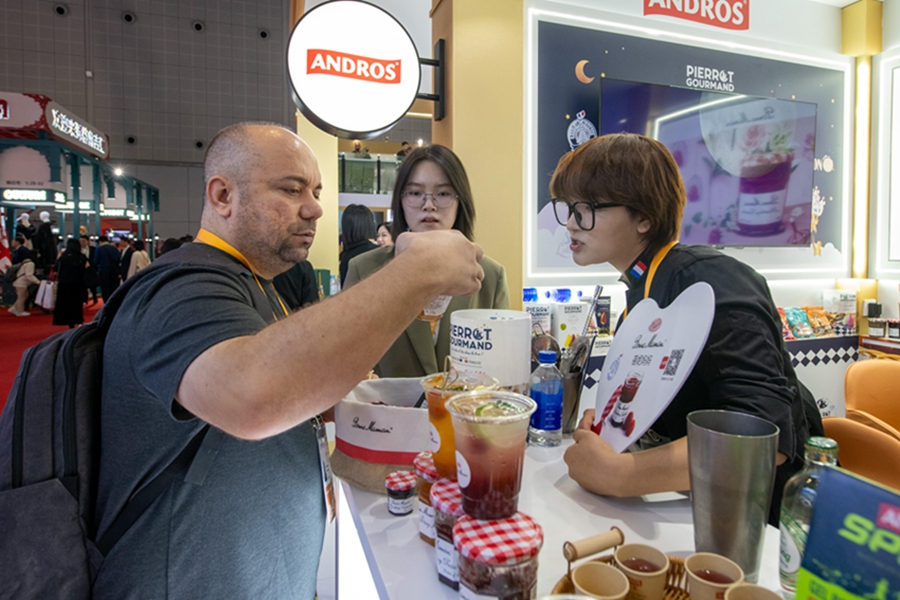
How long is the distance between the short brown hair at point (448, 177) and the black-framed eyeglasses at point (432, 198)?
4cm

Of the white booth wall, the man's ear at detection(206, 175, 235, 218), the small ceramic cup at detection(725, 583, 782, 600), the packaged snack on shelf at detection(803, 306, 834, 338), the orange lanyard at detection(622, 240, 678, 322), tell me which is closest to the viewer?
the small ceramic cup at detection(725, 583, 782, 600)

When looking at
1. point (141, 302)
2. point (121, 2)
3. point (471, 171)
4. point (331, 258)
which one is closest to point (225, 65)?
point (121, 2)

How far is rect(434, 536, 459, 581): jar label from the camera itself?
836mm

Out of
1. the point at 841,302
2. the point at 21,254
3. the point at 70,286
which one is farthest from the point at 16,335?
the point at 841,302

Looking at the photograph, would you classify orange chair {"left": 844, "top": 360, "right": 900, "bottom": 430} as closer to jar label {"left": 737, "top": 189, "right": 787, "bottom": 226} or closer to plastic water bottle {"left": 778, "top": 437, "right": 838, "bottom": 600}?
jar label {"left": 737, "top": 189, "right": 787, "bottom": 226}

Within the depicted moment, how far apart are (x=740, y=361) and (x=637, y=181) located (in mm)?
598

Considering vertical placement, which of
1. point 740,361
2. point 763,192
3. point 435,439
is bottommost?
point 435,439

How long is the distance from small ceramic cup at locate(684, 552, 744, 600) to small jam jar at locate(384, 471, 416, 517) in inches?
22.5

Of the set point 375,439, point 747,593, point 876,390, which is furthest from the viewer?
point 876,390

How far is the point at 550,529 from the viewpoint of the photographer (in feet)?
3.43

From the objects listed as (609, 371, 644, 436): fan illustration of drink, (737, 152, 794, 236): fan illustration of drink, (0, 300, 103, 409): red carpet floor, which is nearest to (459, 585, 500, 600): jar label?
(609, 371, 644, 436): fan illustration of drink

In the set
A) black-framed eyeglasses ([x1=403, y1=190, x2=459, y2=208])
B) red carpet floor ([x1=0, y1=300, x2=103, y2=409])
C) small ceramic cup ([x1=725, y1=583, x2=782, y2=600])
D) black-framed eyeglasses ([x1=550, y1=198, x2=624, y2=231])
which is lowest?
red carpet floor ([x1=0, y1=300, x2=103, y2=409])

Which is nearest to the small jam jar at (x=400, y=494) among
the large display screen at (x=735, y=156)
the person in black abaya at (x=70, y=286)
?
the large display screen at (x=735, y=156)

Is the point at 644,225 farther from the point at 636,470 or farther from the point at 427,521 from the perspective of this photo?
the point at 427,521
